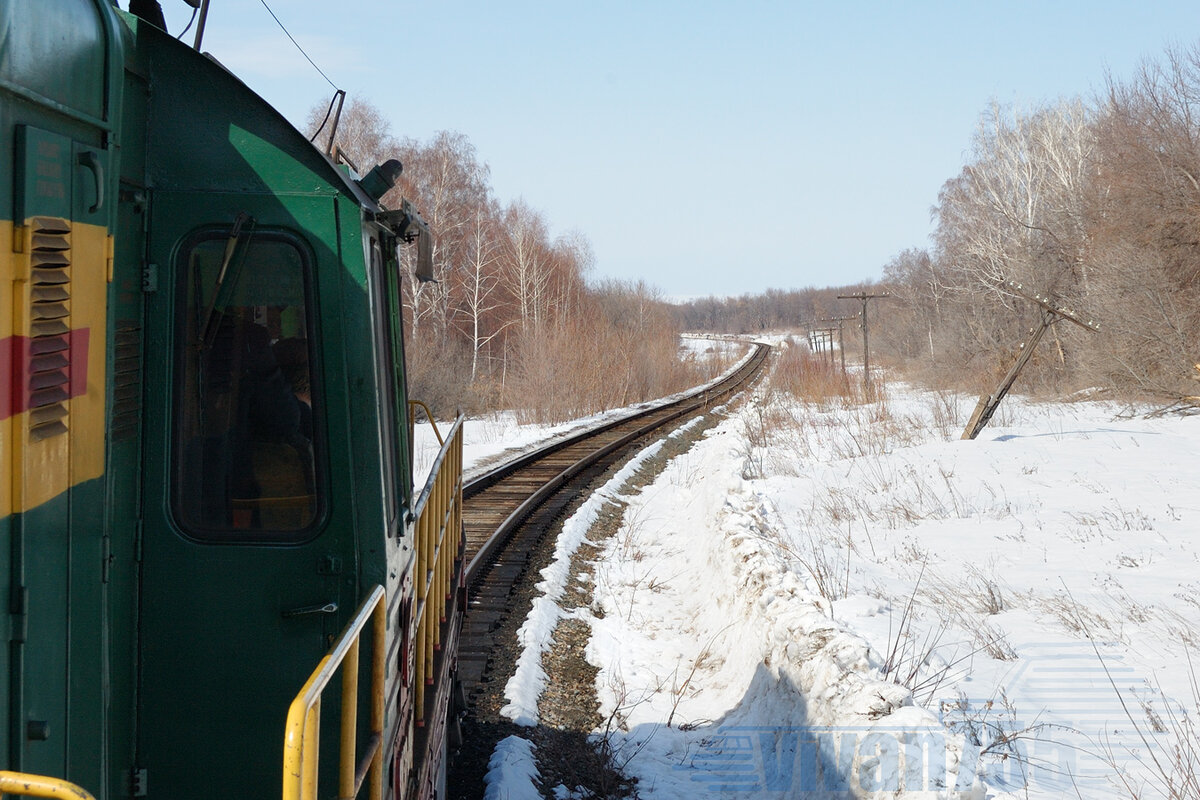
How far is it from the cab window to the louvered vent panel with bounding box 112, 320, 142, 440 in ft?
0.37

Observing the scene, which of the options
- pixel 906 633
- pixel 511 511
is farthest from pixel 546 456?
pixel 906 633

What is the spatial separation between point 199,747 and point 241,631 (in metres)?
0.37

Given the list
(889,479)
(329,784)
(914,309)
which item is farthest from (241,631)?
(914,309)

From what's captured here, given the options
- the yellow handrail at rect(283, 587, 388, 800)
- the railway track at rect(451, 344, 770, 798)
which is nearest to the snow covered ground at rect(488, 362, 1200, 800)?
the railway track at rect(451, 344, 770, 798)

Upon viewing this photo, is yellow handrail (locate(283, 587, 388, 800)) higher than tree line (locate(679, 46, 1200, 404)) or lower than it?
lower

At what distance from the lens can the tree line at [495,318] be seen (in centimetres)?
2806

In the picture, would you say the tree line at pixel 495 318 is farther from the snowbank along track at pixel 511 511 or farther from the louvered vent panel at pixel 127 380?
the louvered vent panel at pixel 127 380

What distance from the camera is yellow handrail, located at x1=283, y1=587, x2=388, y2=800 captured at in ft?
6.43

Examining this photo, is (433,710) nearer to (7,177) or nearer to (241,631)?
(241,631)

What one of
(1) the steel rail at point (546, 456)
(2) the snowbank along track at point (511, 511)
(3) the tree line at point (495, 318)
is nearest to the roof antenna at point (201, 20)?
(2) the snowbank along track at point (511, 511)

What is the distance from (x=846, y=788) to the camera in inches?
184

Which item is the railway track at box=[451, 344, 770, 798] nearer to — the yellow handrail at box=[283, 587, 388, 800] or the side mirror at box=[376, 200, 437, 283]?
the yellow handrail at box=[283, 587, 388, 800]

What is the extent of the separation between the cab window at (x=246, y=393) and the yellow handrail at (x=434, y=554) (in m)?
0.96

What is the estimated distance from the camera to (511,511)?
38.2 ft
